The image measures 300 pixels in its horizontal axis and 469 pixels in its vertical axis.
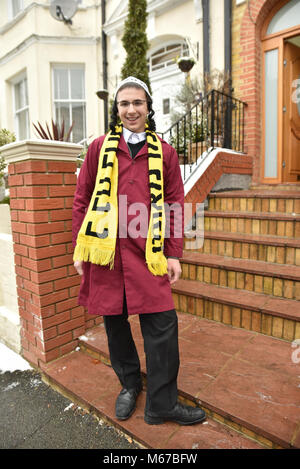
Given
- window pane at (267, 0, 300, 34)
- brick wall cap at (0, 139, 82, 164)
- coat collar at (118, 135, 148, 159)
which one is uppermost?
window pane at (267, 0, 300, 34)

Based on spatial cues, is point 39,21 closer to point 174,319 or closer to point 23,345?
point 23,345

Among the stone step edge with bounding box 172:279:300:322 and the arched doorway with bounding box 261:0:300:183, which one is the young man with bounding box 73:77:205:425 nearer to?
the stone step edge with bounding box 172:279:300:322

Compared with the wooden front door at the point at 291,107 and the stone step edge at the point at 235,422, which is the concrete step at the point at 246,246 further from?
the wooden front door at the point at 291,107

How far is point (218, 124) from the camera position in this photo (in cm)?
458

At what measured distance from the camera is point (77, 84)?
8.40 m

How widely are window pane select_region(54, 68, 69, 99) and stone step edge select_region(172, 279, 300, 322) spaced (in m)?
7.30

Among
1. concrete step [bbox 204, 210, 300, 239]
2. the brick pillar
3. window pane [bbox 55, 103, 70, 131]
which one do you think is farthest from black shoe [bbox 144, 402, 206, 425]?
window pane [bbox 55, 103, 70, 131]

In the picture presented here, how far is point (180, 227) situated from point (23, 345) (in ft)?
5.49

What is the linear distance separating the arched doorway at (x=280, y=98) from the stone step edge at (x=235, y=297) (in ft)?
9.57

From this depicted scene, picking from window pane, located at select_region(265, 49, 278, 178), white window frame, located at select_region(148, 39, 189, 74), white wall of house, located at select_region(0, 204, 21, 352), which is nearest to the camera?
white wall of house, located at select_region(0, 204, 21, 352)

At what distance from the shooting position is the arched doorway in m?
4.77

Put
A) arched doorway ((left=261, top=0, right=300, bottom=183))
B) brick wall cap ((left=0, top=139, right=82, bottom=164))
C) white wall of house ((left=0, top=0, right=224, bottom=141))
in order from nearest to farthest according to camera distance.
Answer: brick wall cap ((left=0, top=139, right=82, bottom=164)) → arched doorway ((left=261, top=0, right=300, bottom=183)) → white wall of house ((left=0, top=0, right=224, bottom=141))

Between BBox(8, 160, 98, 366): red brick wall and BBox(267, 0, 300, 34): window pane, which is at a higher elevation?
BBox(267, 0, 300, 34): window pane

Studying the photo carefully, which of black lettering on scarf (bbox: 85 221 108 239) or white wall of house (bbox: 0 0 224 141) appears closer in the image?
black lettering on scarf (bbox: 85 221 108 239)
